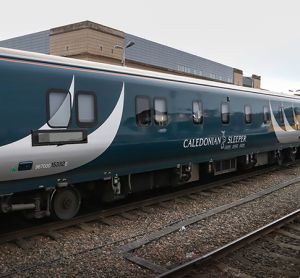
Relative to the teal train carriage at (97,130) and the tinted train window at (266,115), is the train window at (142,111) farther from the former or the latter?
the tinted train window at (266,115)

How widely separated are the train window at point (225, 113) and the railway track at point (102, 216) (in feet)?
6.38

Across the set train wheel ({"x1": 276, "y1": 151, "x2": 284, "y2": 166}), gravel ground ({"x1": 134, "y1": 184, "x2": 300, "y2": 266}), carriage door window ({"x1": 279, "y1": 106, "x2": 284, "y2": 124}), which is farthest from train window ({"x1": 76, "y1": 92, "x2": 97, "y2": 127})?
train wheel ({"x1": 276, "y1": 151, "x2": 284, "y2": 166})

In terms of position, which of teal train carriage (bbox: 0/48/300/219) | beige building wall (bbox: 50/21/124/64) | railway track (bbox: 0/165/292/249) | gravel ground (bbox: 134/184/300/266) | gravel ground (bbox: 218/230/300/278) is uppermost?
beige building wall (bbox: 50/21/124/64)

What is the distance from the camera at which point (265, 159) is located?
656 inches

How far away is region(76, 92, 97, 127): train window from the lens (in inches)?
320

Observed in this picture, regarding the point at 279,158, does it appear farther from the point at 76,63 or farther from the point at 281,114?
the point at 76,63

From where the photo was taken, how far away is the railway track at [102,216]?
7.39m

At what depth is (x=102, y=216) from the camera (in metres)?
8.86

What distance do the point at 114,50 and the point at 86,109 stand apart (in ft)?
111

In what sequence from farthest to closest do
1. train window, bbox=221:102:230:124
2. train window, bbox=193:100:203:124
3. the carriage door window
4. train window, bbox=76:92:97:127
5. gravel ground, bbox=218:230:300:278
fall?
the carriage door window < train window, bbox=221:102:230:124 < train window, bbox=193:100:203:124 < train window, bbox=76:92:97:127 < gravel ground, bbox=218:230:300:278

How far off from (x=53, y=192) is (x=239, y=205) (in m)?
4.56

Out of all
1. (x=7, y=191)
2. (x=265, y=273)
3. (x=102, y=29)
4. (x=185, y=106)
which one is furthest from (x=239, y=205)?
(x=102, y=29)

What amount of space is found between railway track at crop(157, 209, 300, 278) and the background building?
25510mm

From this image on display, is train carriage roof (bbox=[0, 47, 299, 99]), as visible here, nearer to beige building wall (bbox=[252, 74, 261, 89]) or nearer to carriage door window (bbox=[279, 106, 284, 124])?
carriage door window (bbox=[279, 106, 284, 124])
